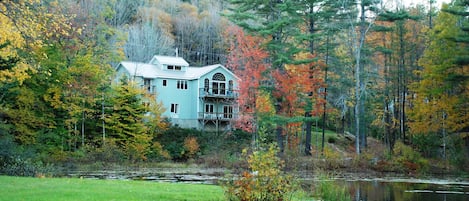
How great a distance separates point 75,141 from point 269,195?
26344 mm

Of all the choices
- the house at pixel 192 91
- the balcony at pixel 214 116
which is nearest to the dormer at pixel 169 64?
the house at pixel 192 91

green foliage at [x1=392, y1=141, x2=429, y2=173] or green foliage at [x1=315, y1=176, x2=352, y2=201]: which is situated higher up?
green foliage at [x1=315, y1=176, x2=352, y2=201]

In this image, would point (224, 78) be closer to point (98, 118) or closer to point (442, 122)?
point (98, 118)

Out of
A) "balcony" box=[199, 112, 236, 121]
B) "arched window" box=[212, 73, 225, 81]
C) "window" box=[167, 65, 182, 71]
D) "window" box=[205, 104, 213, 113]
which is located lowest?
"balcony" box=[199, 112, 236, 121]

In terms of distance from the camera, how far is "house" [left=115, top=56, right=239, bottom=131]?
46.8 m

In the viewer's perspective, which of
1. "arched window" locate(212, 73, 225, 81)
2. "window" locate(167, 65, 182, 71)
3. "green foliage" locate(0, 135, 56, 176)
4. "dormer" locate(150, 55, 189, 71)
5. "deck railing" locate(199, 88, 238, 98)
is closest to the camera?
"green foliage" locate(0, 135, 56, 176)

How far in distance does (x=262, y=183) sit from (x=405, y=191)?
11.1 metres

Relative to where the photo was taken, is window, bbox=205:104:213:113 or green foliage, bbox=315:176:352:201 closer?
green foliage, bbox=315:176:352:201

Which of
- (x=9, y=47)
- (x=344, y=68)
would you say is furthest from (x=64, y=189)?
(x=344, y=68)

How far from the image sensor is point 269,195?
11.6 meters

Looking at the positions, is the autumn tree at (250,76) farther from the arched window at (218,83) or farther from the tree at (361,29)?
the arched window at (218,83)

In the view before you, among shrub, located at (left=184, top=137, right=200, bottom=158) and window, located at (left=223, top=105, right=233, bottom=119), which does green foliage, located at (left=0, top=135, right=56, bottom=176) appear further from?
window, located at (left=223, top=105, right=233, bottom=119)

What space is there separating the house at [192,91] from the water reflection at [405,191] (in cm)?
2379

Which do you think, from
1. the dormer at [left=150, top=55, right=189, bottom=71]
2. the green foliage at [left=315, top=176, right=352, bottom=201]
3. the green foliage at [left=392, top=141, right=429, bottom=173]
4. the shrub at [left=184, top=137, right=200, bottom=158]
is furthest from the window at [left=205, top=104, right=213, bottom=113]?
the green foliage at [left=315, top=176, right=352, bottom=201]
